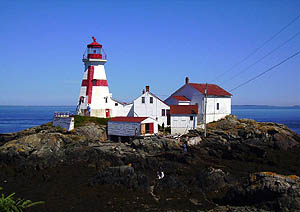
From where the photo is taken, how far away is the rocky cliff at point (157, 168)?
17156mm

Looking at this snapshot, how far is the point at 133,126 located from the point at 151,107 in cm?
444

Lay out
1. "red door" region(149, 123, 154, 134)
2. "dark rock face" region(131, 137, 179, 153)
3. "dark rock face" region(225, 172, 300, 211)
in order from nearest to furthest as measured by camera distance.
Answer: "dark rock face" region(225, 172, 300, 211) < "dark rock face" region(131, 137, 179, 153) < "red door" region(149, 123, 154, 134)

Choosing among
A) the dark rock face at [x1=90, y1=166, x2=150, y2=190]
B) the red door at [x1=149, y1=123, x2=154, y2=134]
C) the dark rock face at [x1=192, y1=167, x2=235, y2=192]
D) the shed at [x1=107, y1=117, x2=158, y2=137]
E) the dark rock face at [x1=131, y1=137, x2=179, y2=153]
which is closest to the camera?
the dark rock face at [x1=192, y1=167, x2=235, y2=192]

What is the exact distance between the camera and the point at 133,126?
Answer: 33.5 m

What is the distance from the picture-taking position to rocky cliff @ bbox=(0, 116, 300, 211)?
1716 cm

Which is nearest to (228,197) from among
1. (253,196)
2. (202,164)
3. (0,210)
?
(253,196)

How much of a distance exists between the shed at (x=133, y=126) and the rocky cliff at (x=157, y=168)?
171 cm

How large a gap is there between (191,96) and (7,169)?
24.0 m

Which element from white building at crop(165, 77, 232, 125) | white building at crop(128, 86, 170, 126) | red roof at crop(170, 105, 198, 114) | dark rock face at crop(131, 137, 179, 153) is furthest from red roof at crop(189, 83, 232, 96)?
dark rock face at crop(131, 137, 179, 153)

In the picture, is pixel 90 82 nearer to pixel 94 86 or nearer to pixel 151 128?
pixel 94 86

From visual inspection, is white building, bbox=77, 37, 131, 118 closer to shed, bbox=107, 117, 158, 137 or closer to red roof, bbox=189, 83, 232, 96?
shed, bbox=107, 117, 158, 137

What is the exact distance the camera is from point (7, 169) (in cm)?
2514

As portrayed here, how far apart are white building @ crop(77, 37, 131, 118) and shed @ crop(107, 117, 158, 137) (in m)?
4.59

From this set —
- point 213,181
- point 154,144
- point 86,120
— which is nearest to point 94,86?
point 86,120
